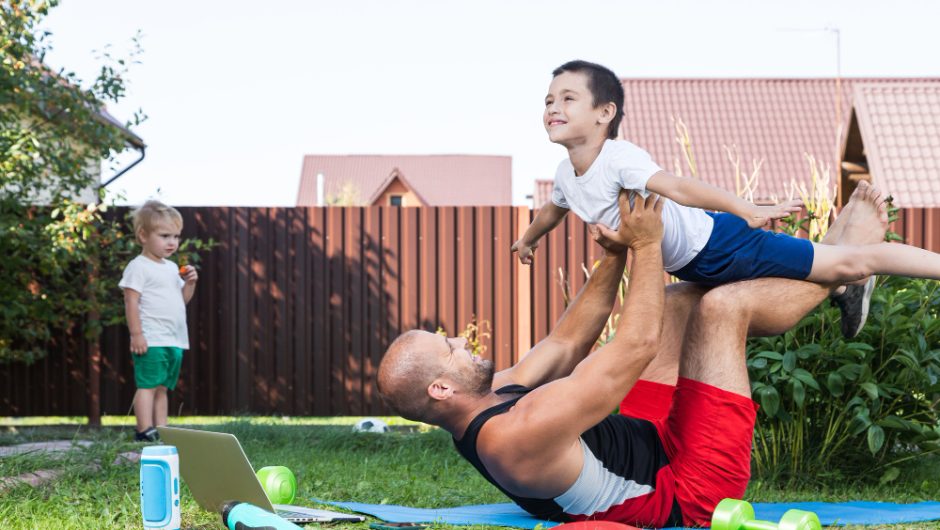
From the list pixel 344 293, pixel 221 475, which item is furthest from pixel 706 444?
pixel 344 293

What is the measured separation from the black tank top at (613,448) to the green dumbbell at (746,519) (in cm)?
31

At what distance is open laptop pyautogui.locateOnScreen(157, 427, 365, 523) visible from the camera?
8.64ft

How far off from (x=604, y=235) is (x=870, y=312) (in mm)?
1688

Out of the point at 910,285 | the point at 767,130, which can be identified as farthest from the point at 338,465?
the point at 767,130

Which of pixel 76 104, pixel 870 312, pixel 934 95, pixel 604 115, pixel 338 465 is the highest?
pixel 934 95

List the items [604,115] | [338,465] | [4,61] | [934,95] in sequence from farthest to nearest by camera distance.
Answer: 1. [934,95]
2. [4,61]
3. [338,465]
4. [604,115]

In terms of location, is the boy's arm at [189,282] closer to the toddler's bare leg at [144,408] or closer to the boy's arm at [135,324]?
the boy's arm at [135,324]

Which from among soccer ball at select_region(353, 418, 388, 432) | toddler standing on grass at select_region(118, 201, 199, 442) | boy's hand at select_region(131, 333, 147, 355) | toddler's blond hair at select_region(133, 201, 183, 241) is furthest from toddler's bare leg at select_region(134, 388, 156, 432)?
soccer ball at select_region(353, 418, 388, 432)

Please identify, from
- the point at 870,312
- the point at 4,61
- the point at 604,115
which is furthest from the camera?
the point at 4,61

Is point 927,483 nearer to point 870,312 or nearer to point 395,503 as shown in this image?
point 870,312

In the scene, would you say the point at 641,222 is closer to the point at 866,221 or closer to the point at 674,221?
the point at 674,221

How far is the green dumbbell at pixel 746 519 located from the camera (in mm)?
2344

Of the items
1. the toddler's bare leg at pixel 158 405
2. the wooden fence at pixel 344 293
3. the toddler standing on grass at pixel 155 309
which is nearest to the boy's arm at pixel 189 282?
the toddler standing on grass at pixel 155 309

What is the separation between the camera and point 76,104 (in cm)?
717
